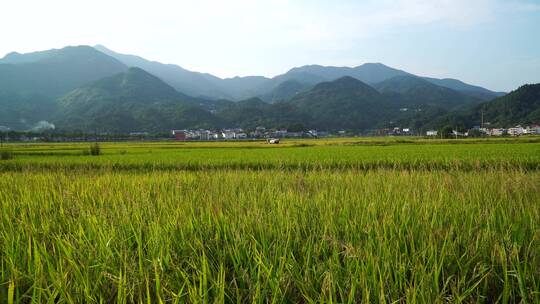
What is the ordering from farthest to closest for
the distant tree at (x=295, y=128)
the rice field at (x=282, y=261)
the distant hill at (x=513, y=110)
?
the distant tree at (x=295, y=128) → the distant hill at (x=513, y=110) → the rice field at (x=282, y=261)

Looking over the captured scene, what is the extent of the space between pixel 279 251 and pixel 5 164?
70.0ft

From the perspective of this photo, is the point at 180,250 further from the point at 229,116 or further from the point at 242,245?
the point at 229,116

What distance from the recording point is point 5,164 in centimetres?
1820

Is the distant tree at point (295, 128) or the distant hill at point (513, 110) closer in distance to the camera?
the distant hill at point (513, 110)

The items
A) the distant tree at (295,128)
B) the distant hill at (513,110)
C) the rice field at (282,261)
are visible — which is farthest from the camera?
the distant tree at (295,128)

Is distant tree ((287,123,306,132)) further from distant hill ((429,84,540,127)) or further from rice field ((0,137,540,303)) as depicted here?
rice field ((0,137,540,303))

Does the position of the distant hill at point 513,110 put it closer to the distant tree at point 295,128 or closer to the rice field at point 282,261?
the distant tree at point 295,128

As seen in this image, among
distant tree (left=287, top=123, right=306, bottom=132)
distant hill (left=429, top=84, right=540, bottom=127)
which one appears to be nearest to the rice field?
distant hill (left=429, top=84, right=540, bottom=127)

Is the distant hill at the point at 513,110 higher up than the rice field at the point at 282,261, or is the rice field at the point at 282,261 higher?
the distant hill at the point at 513,110

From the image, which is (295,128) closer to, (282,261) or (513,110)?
(513,110)

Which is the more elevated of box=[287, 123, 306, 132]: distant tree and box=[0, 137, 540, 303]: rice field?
box=[287, 123, 306, 132]: distant tree

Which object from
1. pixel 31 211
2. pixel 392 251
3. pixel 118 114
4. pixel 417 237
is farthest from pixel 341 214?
pixel 118 114

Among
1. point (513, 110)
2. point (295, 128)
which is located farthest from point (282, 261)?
point (295, 128)

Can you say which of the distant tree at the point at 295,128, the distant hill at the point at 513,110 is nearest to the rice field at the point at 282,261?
the distant hill at the point at 513,110
